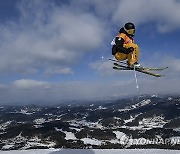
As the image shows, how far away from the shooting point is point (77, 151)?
4388 cm

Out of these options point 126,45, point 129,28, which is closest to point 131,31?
point 129,28

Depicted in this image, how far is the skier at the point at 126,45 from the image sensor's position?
63.1 feet

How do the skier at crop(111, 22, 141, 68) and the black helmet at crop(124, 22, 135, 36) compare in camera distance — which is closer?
the black helmet at crop(124, 22, 135, 36)

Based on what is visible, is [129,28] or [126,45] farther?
[126,45]

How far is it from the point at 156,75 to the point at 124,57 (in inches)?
116

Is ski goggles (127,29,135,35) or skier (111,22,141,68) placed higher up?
ski goggles (127,29,135,35)

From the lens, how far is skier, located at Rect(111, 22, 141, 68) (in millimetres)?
19219

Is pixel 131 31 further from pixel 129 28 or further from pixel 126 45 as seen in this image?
pixel 126 45

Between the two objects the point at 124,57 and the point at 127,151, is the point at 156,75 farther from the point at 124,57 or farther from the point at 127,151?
the point at 127,151

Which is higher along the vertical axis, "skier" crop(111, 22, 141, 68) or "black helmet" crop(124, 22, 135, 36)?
"black helmet" crop(124, 22, 135, 36)

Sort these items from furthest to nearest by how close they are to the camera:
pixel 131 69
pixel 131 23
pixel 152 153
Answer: pixel 152 153
pixel 131 69
pixel 131 23

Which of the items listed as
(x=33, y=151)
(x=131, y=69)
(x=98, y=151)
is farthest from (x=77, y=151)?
(x=131, y=69)

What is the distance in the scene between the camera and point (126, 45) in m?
19.6

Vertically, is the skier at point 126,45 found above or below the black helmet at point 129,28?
below
